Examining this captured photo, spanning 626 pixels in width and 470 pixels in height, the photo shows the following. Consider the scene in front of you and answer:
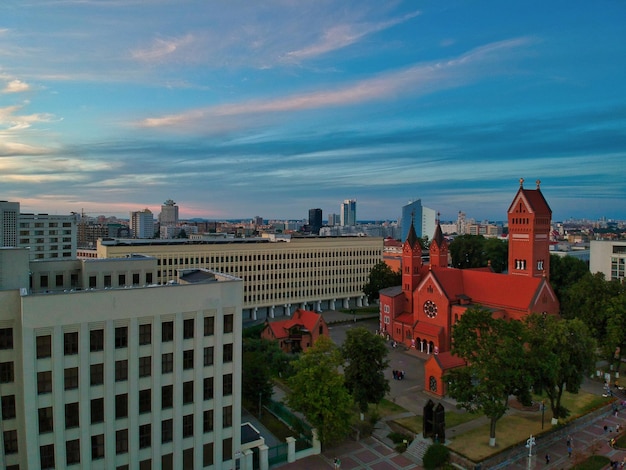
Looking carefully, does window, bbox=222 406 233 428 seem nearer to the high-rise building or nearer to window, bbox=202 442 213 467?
window, bbox=202 442 213 467

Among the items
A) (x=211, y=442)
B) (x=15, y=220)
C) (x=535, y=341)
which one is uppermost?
(x=15, y=220)

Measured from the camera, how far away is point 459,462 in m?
39.6

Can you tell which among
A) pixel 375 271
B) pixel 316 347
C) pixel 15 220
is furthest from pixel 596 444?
pixel 15 220

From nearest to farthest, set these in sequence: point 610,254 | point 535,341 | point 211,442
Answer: point 211,442, point 535,341, point 610,254

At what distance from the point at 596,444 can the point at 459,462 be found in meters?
14.2

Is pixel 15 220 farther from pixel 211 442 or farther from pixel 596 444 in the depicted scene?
pixel 596 444

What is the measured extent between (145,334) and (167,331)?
4.81 ft

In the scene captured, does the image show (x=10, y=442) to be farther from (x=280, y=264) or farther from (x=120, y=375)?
(x=280, y=264)

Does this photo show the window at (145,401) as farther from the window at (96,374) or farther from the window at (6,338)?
the window at (6,338)

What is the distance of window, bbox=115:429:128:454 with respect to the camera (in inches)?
1224

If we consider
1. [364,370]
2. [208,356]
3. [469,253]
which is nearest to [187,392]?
[208,356]

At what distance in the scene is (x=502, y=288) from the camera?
68.6 metres

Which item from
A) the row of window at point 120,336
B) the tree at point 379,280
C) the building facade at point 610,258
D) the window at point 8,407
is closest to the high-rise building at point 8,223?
the tree at point 379,280

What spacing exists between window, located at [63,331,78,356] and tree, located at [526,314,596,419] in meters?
36.7
